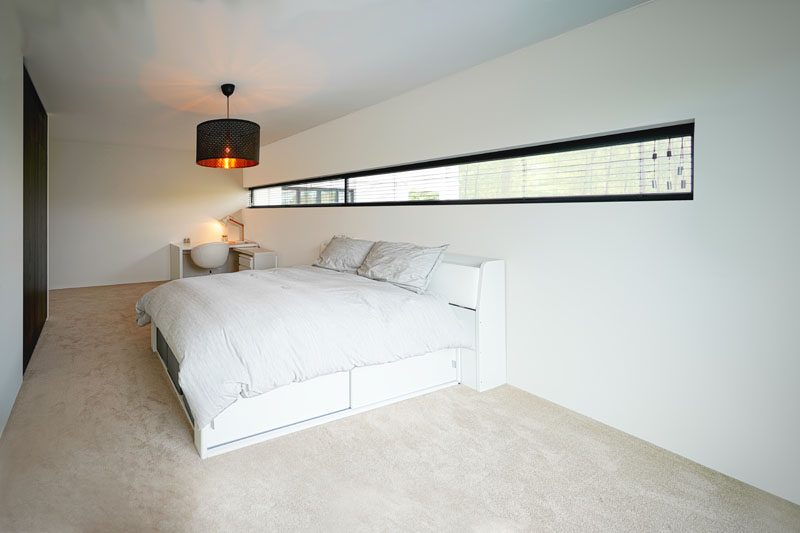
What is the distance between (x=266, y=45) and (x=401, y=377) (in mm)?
2298

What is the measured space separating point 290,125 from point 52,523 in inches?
173

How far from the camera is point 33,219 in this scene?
138 inches

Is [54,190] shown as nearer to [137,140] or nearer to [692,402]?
[137,140]

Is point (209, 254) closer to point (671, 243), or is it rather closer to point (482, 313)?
point (482, 313)

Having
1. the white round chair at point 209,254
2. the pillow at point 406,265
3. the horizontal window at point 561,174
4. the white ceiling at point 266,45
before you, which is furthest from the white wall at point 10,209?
the white round chair at point 209,254

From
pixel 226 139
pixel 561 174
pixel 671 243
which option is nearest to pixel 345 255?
pixel 226 139

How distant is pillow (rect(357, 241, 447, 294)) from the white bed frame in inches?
3.8

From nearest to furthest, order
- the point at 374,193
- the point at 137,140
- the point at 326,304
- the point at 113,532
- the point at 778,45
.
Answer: the point at 113,532
the point at 778,45
the point at 326,304
the point at 374,193
the point at 137,140

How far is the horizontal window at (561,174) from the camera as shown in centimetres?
220

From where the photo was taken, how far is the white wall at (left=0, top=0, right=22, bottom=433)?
2230 mm

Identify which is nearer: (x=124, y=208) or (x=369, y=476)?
(x=369, y=476)

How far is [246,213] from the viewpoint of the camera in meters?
7.38

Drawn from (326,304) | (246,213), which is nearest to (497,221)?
(326,304)

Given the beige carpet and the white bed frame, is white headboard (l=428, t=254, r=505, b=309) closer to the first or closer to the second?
the white bed frame
